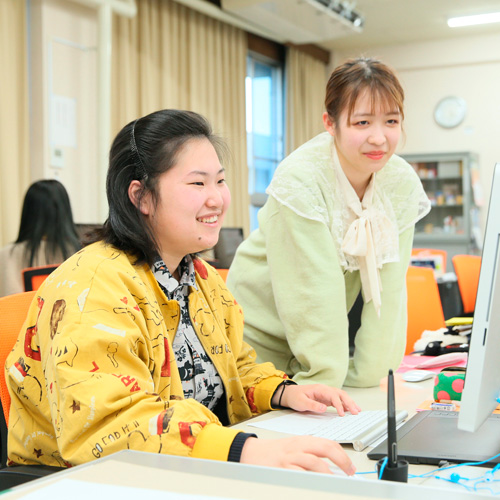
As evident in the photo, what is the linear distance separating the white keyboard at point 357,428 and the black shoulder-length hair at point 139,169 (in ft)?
1.42

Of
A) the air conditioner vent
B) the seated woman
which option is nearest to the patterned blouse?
the seated woman

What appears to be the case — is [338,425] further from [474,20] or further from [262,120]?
[474,20]

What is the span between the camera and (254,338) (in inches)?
67.1

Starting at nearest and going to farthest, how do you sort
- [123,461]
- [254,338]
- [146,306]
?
[123,461], [146,306], [254,338]

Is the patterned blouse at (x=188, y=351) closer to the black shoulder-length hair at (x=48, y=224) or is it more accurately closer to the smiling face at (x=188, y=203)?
the smiling face at (x=188, y=203)

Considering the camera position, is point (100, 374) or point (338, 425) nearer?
point (100, 374)

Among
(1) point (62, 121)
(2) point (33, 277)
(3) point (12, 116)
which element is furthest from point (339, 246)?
(1) point (62, 121)

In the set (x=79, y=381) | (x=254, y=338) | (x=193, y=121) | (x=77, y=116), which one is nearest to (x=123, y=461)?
(x=79, y=381)

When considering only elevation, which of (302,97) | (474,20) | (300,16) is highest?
(474,20)

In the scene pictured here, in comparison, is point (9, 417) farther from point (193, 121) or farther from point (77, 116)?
point (77, 116)

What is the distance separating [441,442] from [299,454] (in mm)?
305

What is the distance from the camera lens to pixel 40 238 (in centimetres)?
307

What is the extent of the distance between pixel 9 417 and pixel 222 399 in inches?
16.0

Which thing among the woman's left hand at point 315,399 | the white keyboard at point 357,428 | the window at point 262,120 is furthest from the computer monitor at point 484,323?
the window at point 262,120
